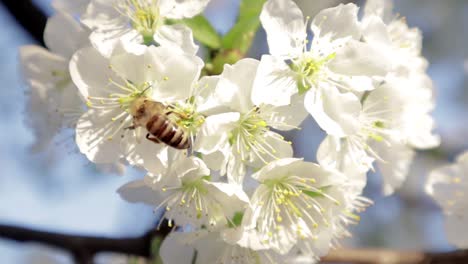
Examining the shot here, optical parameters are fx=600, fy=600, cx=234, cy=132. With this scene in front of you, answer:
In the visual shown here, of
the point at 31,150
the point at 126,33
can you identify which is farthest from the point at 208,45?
the point at 31,150

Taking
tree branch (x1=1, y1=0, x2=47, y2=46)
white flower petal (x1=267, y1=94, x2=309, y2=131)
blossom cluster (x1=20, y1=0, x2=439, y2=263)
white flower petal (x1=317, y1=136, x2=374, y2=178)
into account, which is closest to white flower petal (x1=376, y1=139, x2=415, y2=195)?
blossom cluster (x1=20, y1=0, x2=439, y2=263)

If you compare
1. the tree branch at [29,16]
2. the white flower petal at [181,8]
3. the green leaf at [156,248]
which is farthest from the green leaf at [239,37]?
the tree branch at [29,16]

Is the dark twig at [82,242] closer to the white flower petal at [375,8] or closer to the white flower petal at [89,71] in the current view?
the white flower petal at [89,71]

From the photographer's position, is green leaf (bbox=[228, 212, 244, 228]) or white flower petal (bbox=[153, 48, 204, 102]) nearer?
white flower petal (bbox=[153, 48, 204, 102])

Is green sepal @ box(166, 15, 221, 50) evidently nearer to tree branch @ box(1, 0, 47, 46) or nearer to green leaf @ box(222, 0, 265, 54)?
green leaf @ box(222, 0, 265, 54)

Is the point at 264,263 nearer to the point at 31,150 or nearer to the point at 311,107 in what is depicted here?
the point at 311,107
